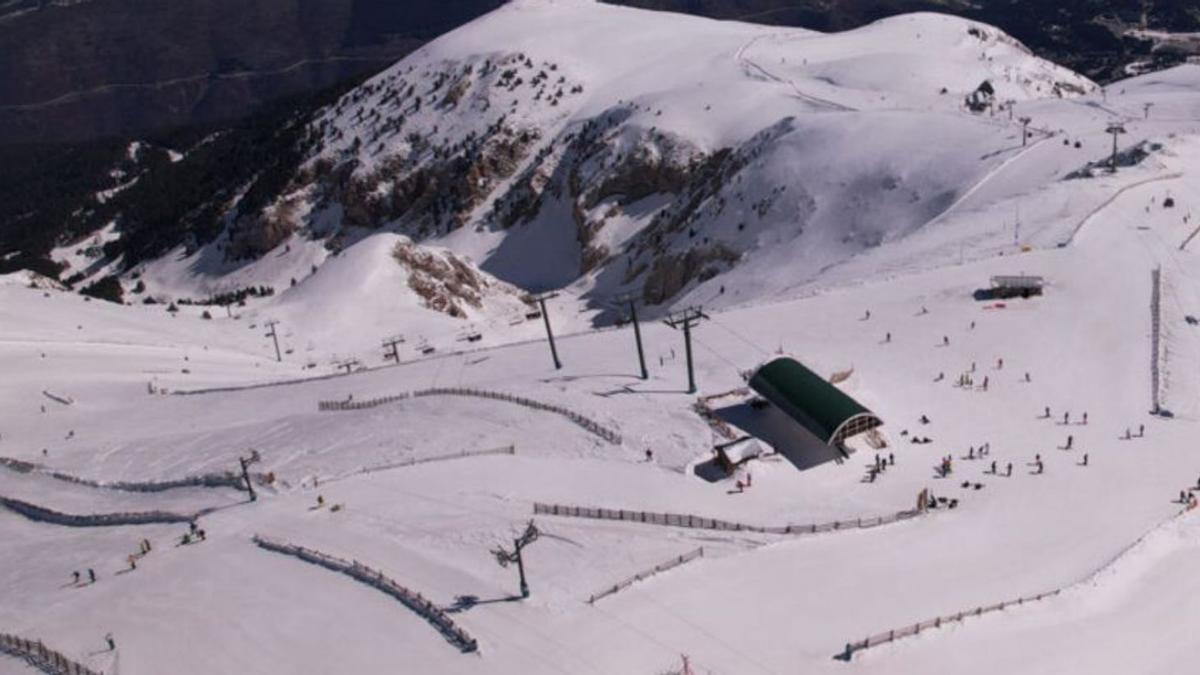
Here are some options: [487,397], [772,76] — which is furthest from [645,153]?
[487,397]

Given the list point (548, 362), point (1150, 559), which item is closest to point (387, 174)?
point (548, 362)

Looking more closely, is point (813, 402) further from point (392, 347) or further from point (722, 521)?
point (392, 347)

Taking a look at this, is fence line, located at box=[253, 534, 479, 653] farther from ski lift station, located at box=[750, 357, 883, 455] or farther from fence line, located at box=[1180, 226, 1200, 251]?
fence line, located at box=[1180, 226, 1200, 251]

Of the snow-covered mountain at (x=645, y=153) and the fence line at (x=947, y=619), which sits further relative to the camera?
the snow-covered mountain at (x=645, y=153)

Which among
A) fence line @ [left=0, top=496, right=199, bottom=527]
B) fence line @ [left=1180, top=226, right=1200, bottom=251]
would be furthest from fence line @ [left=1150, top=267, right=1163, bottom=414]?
fence line @ [left=0, top=496, right=199, bottom=527]

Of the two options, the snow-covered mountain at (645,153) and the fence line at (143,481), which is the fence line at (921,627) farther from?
the snow-covered mountain at (645,153)

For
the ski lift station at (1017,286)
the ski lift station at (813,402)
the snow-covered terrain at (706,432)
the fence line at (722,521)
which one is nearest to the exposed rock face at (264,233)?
the snow-covered terrain at (706,432)

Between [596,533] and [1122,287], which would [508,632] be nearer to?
[596,533]
